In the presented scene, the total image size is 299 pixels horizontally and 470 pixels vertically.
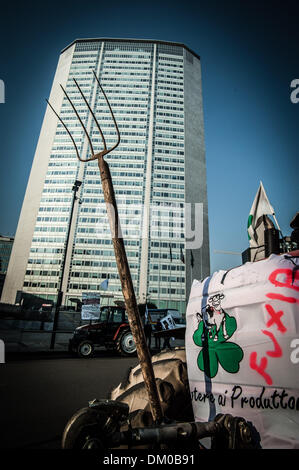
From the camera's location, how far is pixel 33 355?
9672 millimetres

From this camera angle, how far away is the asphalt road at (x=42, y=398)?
2592mm

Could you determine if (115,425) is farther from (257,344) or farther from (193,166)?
(193,166)

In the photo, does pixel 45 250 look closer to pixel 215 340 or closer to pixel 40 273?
pixel 40 273

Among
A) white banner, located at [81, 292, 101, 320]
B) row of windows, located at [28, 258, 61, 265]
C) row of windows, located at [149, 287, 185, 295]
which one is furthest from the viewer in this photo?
row of windows, located at [28, 258, 61, 265]

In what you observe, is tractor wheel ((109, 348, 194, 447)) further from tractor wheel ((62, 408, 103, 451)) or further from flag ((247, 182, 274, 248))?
flag ((247, 182, 274, 248))

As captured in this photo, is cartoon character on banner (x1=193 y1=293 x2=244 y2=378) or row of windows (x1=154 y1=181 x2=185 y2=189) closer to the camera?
cartoon character on banner (x1=193 y1=293 x2=244 y2=378)

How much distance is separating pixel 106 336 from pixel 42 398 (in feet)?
23.4

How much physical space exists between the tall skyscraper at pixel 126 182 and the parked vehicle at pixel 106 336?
55504mm

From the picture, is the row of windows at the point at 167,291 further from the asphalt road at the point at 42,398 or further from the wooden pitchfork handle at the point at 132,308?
the wooden pitchfork handle at the point at 132,308

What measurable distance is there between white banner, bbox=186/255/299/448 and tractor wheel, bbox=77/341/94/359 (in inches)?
350

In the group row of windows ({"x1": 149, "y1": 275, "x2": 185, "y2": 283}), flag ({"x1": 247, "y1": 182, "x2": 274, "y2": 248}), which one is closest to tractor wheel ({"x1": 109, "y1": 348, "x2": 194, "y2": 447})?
flag ({"x1": 247, "y1": 182, "x2": 274, "y2": 248})

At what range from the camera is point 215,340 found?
210 centimetres

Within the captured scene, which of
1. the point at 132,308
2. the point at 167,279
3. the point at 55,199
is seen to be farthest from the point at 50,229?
the point at 132,308

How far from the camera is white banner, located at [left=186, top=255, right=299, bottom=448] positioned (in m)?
1.65
